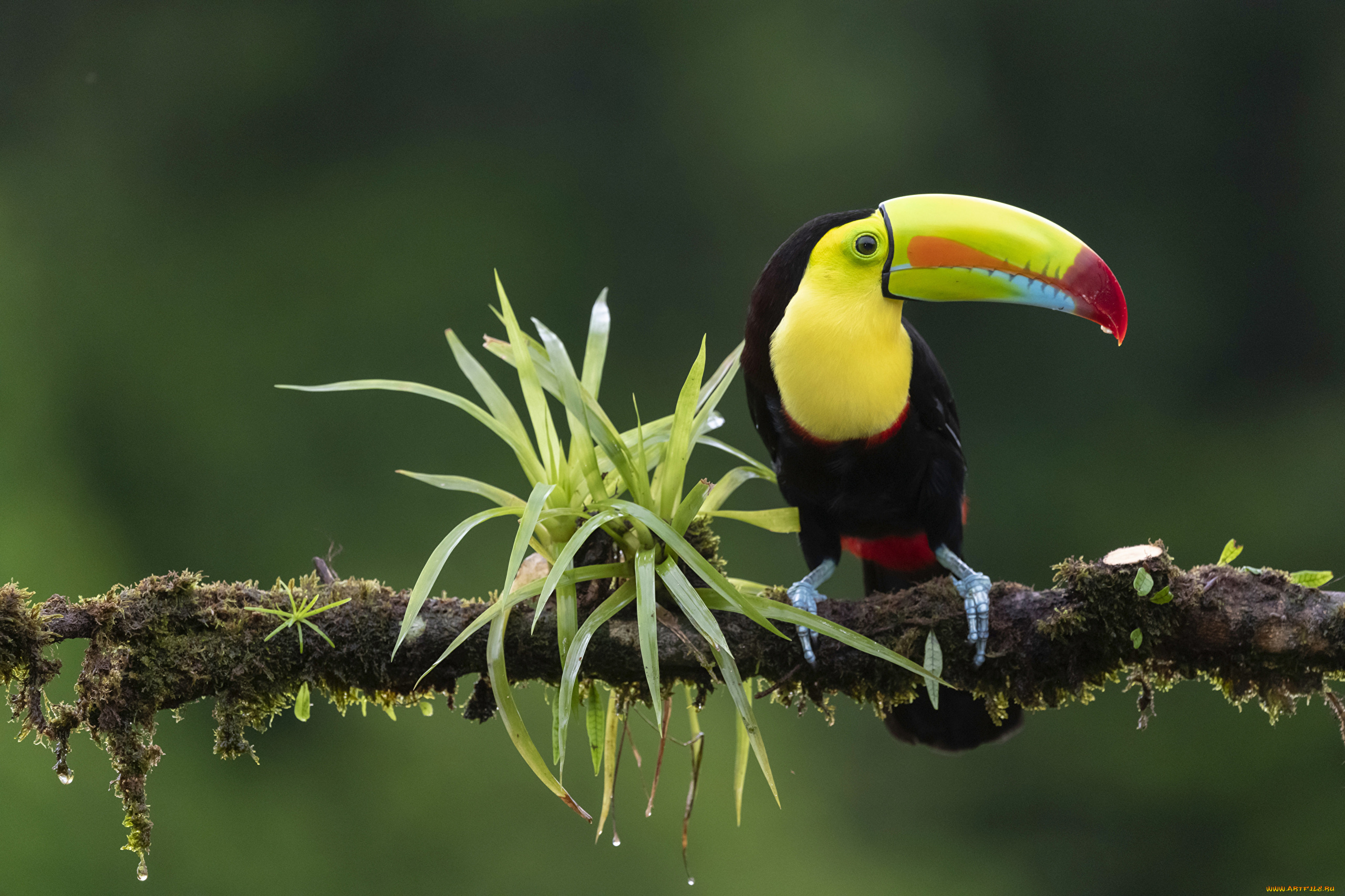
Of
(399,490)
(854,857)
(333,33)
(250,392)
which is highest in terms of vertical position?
(333,33)

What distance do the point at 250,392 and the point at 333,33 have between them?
1654 millimetres

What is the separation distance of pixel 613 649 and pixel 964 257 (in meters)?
0.86

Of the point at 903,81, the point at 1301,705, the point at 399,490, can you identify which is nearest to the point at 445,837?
the point at 399,490

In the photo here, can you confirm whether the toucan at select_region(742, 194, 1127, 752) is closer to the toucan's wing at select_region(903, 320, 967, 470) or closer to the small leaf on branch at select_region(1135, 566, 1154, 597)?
the toucan's wing at select_region(903, 320, 967, 470)

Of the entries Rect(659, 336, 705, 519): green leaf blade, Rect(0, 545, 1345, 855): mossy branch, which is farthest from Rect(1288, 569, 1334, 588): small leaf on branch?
Rect(659, 336, 705, 519): green leaf blade

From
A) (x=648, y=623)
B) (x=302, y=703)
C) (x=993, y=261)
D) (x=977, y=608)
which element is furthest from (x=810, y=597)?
(x=302, y=703)

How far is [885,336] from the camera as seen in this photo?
1838 millimetres

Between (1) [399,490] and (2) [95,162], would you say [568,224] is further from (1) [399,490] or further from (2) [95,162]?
(2) [95,162]

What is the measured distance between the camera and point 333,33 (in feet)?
15.9

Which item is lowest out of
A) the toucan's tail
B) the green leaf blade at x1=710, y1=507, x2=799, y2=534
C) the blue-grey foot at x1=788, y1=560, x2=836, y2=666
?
the toucan's tail

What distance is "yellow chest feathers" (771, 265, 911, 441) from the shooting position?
5.88 feet

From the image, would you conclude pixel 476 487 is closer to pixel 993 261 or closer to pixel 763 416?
pixel 763 416

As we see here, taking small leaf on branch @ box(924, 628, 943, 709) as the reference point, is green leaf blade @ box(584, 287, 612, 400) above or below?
above

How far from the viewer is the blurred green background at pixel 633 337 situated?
13.2 feet
